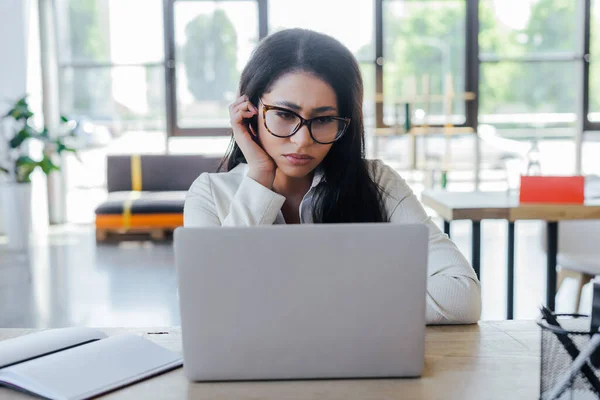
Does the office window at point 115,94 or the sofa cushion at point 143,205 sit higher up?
the office window at point 115,94

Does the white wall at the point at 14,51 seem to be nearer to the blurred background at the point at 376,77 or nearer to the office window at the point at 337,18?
the blurred background at the point at 376,77

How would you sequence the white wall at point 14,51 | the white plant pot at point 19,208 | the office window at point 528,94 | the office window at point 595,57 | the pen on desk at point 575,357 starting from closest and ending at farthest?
the pen on desk at point 575,357 → the white plant pot at point 19,208 → the white wall at point 14,51 → the office window at point 595,57 → the office window at point 528,94

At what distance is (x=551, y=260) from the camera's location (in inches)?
113

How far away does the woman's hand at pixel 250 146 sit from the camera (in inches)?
61.8

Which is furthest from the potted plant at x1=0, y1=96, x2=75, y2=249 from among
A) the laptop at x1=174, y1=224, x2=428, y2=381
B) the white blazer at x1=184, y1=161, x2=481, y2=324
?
the laptop at x1=174, y1=224, x2=428, y2=381

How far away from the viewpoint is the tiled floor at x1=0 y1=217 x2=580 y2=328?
356 centimetres

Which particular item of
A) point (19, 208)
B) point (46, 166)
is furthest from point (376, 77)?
point (19, 208)

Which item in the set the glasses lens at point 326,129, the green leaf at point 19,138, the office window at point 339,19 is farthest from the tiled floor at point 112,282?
the office window at point 339,19

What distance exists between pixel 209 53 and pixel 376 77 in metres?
1.58

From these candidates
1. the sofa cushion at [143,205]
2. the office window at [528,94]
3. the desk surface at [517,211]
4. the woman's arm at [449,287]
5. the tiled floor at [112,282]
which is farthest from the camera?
the office window at [528,94]

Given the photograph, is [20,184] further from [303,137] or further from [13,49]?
[303,137]

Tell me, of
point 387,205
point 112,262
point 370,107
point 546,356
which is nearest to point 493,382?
point 546,356

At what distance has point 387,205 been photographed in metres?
1.65

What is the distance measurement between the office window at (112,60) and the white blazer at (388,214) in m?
5.28
